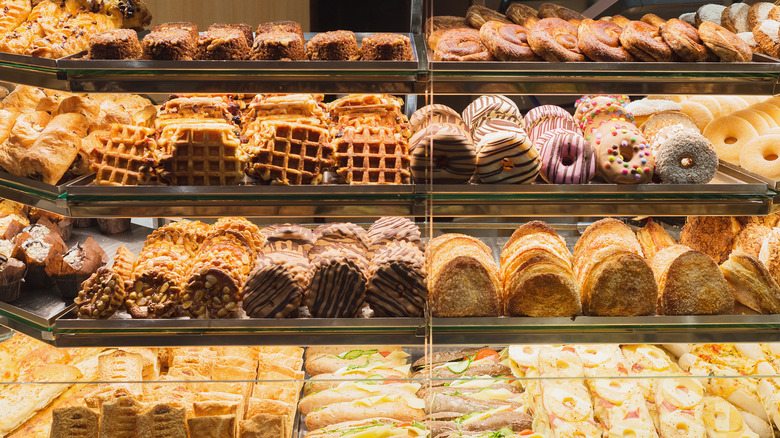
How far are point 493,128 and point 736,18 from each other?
3.55ft

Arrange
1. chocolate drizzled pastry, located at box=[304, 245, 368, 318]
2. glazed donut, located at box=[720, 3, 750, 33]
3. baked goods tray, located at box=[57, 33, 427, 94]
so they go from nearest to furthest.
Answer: baked goods tray, located at box=[57, 33, 427, 94] → chocolate drizzled pastry, located at box=[304, 245, 368, 318] → glazed donut, located at box=[720, 3, 750, 33]

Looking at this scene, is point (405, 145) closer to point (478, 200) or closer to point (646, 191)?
point (478, 200)

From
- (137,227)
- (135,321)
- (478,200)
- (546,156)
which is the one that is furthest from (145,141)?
(546,156)

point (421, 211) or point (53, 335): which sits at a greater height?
point (421, 211)

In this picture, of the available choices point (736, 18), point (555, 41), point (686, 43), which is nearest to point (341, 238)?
point (555, 41)

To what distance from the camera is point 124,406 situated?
253 centimetres

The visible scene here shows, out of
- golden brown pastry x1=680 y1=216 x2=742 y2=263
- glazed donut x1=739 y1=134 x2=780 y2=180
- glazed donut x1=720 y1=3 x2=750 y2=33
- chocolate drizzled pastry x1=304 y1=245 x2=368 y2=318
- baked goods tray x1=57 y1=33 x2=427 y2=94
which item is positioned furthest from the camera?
golden brown pastry x1=680 y1=216 x2=742 y2=263

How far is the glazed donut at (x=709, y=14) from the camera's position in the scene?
2532 millimetres

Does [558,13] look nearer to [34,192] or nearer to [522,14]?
[522,14]

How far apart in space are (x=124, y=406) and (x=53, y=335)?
17.3 inches

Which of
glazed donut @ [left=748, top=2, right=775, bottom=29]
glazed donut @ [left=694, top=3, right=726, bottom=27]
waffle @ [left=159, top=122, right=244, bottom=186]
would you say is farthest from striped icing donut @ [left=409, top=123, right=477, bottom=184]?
glazed donut @ [left=748, top=2, right=775, bottom=29]

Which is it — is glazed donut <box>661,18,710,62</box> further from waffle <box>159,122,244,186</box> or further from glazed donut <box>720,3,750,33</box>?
waffle <box>159,122,244,186</box>

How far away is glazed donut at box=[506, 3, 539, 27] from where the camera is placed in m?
2.44

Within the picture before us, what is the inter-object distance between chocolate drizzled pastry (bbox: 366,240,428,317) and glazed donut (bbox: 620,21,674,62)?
3.36ft
